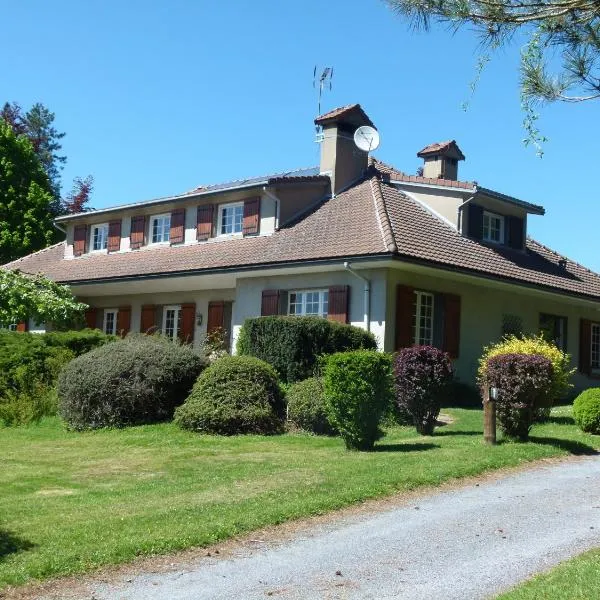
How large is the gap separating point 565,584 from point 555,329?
18767 millimetres

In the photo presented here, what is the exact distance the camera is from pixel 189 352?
16781mm

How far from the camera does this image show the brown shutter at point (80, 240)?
28.5 meters

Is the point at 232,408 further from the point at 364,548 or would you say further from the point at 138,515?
the point at 364,548

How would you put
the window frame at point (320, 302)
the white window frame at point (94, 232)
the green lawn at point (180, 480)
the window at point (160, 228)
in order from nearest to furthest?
1. the green lawn at point (180, 480)
2. the window frame at point (320, 302)
3. the window at point (160, 228)
4. the white window frame at point (94, 232)

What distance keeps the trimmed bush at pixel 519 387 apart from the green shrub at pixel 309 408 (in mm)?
2985

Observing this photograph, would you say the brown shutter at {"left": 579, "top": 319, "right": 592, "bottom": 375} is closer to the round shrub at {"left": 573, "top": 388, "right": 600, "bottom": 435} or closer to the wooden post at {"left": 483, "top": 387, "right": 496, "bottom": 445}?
the round shrub at {"left": 573, "top": 388, "right": 600, "bottom": 435}

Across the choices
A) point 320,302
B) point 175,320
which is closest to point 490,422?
point 320,302

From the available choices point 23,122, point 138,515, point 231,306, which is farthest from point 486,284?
point 23,122

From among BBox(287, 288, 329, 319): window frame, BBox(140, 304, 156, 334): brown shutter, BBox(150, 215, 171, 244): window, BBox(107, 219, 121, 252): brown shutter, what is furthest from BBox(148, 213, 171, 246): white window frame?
BBox(287, 288, 329, 319): window frame

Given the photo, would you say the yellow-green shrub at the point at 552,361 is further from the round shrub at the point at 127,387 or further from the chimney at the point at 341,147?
the chimney at the point at 341,147

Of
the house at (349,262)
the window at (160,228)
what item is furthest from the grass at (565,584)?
the window at (160,228)

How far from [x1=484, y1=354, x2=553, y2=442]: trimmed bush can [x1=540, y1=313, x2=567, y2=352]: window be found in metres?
11.2

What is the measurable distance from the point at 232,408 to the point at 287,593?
329 inches

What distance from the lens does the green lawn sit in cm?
749
